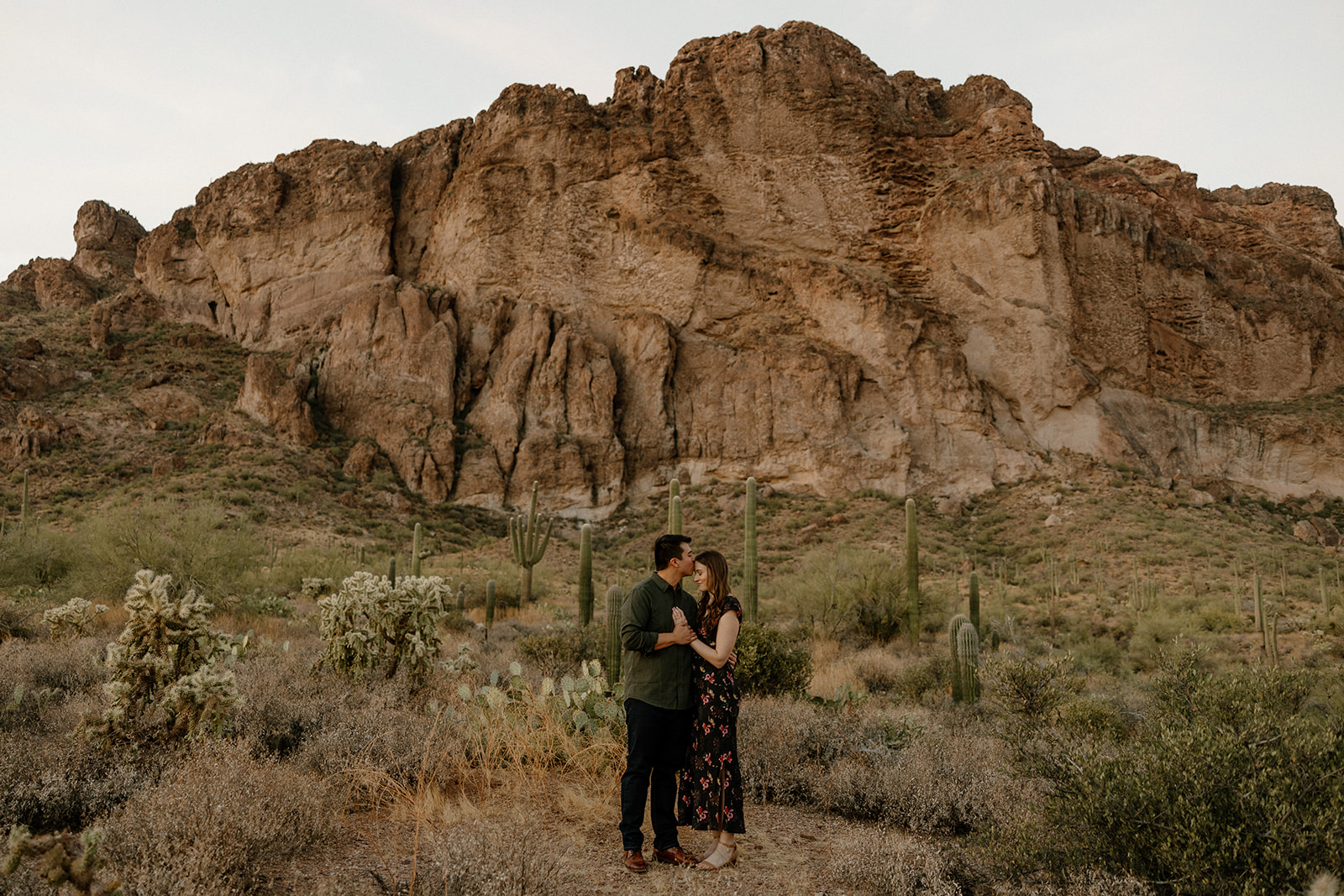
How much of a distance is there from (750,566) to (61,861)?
8314mm

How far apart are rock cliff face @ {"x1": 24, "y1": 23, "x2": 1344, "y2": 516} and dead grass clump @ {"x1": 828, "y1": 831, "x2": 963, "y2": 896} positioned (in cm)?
3054

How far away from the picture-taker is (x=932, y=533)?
30.0m

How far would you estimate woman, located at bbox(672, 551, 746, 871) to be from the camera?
4.09 metres

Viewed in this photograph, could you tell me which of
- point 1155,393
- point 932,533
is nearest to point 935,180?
point 1155,393

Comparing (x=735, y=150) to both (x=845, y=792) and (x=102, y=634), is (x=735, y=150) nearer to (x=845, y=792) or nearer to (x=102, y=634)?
(x=102, y=634)

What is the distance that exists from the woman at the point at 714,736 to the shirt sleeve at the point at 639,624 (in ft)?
0.49

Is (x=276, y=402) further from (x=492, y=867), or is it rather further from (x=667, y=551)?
(x=492, y=867)

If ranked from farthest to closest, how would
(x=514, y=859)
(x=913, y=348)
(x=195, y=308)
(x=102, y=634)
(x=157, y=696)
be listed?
(x=195, y=308) < (x=913, y=348) < (x=102, y=634) < (x=157, y=696) < (x=514, y=859)

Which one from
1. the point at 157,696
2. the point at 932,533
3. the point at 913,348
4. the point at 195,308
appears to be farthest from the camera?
the point at 195,308

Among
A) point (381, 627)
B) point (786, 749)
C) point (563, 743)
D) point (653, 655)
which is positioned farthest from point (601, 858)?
point (381, 627)

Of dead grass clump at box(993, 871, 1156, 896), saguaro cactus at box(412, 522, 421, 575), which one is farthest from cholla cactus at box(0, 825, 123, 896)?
saguaro cactus at box(412, 522, 421, 575)

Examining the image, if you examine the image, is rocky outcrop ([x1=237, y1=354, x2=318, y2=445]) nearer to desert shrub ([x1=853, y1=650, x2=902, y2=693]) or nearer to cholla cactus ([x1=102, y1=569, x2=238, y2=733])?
desert shrub ([x1=853, y1=650, x2=902, y2=693])

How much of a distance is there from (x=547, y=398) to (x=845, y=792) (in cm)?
3295

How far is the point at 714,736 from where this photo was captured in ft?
13.6
